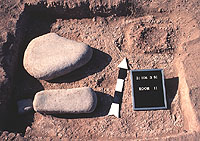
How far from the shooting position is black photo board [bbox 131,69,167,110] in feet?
9.30

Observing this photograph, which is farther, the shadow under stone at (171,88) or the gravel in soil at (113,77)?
the shadow under stone at (171,88)

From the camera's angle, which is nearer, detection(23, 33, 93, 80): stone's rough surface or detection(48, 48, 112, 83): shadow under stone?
detection(23, 33, 93, 80): stone's rough surface

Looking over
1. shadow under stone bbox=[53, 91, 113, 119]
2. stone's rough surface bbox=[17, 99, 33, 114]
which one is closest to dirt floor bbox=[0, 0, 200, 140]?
shadow under stone bbox=[53, 91, 113, 119]

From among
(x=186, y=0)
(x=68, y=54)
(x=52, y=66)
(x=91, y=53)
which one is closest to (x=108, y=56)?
(x=91, y=53)

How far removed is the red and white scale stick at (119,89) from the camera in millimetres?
2919

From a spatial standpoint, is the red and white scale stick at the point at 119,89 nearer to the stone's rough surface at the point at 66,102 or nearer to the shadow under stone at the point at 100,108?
the shadow under stone at the point at 100,108

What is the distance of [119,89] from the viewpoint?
3002 millimetres

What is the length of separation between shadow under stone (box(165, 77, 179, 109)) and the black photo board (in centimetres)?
20

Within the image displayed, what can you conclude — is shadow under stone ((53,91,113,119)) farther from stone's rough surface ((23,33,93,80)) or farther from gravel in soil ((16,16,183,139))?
stone's rough surface ((23,33,93,80))

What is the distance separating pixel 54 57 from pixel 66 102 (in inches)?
26.9

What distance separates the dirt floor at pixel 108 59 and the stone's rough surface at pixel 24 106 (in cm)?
10

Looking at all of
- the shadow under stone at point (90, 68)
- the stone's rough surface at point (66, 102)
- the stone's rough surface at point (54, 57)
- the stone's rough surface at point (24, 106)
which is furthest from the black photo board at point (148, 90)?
the stone's rough surface at point (24, 106)

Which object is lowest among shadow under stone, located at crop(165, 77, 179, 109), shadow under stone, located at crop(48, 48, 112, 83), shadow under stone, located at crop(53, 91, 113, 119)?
shadow under stone, located at crop(53, 91, 113, 119)

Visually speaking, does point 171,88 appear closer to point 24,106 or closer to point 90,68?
point 90,68
